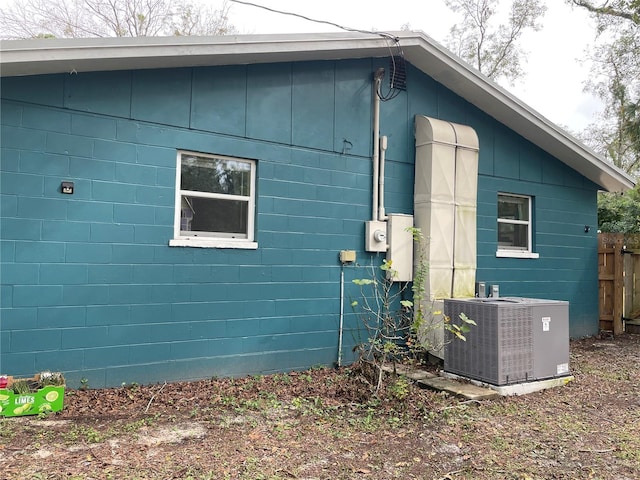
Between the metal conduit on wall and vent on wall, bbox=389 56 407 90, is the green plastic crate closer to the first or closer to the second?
the metal conduit on wall

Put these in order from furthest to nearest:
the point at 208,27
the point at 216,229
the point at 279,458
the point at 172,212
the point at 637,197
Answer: the point at 208,27, the point at 637,197, the point at 216,229, the point at 172,212, the point at 279,458

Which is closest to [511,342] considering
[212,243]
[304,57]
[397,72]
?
[212,243]

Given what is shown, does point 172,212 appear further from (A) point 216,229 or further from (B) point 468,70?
(B) point 468,70

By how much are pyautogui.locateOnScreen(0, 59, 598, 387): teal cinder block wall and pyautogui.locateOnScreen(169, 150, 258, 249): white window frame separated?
0.09 meters

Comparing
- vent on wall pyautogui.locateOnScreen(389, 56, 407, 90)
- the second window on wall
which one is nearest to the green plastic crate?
vent on wall pyautogui.locateOnScreen(389, 56, 407, 90)

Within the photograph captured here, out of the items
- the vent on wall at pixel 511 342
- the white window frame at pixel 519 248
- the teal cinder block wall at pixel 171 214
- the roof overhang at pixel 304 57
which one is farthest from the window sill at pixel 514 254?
the vent on wall at pixel 511 342

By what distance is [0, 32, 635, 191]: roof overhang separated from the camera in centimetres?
452

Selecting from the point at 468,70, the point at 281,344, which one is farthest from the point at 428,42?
the point at 281,344

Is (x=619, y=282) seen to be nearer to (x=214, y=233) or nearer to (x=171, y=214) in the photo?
(x=214, y=233)

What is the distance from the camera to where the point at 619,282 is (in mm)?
9602

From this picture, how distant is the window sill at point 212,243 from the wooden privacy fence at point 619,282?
297 inches

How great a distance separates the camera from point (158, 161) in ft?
17.6

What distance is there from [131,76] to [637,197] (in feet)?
35.6

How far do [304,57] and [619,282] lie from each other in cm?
766
